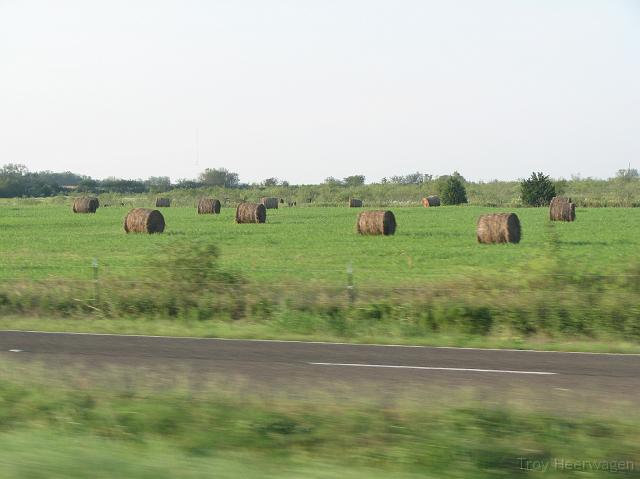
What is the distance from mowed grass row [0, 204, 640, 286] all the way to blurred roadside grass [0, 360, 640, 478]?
995cm

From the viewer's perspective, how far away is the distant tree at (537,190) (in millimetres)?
85125

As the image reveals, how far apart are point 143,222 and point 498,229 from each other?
727 inches

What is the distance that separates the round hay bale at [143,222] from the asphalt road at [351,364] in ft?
89.6

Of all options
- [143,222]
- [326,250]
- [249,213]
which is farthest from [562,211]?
[143,222]

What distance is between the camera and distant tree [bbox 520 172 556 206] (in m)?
Answer: 85.1

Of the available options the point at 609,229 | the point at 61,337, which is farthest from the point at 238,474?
the point at 609,229

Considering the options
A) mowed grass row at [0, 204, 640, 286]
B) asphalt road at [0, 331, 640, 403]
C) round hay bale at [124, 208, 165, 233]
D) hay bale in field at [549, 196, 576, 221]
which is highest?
hay bale in field at [549, 196, 576, 221]

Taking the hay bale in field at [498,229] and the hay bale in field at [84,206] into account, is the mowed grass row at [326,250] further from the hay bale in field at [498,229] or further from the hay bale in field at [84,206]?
the hay bale in field at [84,206]

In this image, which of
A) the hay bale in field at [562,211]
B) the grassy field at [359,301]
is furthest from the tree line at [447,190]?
the grassy field at [359,301]

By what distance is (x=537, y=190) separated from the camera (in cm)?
8538

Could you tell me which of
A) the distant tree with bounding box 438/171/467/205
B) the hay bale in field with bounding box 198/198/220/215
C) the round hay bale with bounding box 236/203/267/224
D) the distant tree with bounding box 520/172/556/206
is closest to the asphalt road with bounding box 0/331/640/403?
the round hay bale with bounding box 236/203/267/224

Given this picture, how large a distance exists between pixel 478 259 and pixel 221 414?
2083 cm

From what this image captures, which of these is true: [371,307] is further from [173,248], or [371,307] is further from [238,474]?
[238,474]

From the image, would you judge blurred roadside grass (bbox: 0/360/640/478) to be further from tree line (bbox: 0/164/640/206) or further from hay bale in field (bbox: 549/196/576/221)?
tree line (bbox: 0/164/640/206)
